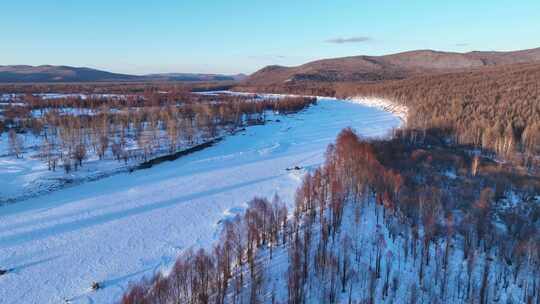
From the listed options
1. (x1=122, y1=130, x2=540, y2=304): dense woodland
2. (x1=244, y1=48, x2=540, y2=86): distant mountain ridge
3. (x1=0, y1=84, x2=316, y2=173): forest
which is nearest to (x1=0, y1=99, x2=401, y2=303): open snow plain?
(x1=122, y1=130, x2=540, y2=304): dense woodland

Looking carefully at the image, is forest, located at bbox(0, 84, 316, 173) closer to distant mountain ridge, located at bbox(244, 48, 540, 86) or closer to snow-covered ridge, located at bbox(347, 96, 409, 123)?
snow-covered ridge, located at bbox(347, 96, 409, 123)

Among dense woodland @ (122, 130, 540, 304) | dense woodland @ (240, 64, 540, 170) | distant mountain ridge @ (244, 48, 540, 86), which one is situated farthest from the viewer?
distant mountain ridge @ (244, 48, 540, 86)

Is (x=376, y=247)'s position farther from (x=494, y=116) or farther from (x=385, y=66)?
(x=385, y=66)

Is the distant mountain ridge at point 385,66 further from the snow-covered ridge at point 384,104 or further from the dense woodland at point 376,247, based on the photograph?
the dense woodland at point 376,247

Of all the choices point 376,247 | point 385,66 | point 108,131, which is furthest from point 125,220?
point 385,66

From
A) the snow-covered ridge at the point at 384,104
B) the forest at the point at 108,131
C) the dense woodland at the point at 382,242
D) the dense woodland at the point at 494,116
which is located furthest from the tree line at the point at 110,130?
the dense woodland at the point at 494,116
